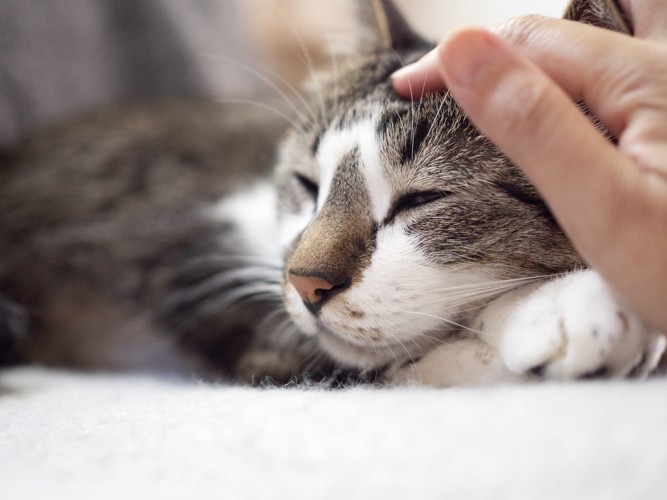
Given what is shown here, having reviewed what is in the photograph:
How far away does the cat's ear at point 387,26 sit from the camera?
946 millimetres

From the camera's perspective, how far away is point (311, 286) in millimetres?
697

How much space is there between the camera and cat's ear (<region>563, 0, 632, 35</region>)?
656mm

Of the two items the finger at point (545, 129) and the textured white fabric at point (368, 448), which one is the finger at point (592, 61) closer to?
the finger at point (545, 129)

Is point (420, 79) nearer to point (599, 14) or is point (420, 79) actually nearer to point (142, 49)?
point (599, 14)

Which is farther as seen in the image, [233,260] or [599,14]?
[233,260]

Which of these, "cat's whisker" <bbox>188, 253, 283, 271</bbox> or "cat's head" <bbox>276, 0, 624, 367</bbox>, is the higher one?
"cat's head" <bbox>276, 0, 624, 367</bbox>

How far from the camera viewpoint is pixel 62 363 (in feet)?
3.91

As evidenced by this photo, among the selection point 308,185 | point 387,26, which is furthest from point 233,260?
point 387,26

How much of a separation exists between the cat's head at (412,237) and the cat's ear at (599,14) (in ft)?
0.55

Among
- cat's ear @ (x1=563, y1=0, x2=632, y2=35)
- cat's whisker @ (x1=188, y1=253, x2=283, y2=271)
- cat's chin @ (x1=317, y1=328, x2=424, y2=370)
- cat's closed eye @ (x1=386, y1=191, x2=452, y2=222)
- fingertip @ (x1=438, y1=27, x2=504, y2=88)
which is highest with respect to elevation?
cat's ear @ (x1=563, y1=0, x2=632, y2=35)

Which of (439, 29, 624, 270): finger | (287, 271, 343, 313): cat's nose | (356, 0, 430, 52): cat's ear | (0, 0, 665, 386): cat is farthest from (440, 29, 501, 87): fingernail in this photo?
(356, 0, 430, 52): cat's ear

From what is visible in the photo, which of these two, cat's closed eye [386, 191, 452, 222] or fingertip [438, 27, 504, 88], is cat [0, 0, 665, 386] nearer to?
cat's closed eye [386, 191, 452, 222]

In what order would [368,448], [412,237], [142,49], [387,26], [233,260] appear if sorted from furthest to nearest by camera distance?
[142,49] → [233,260] → [387,26] → [412,237] → [368,448]

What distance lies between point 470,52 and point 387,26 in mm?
459
